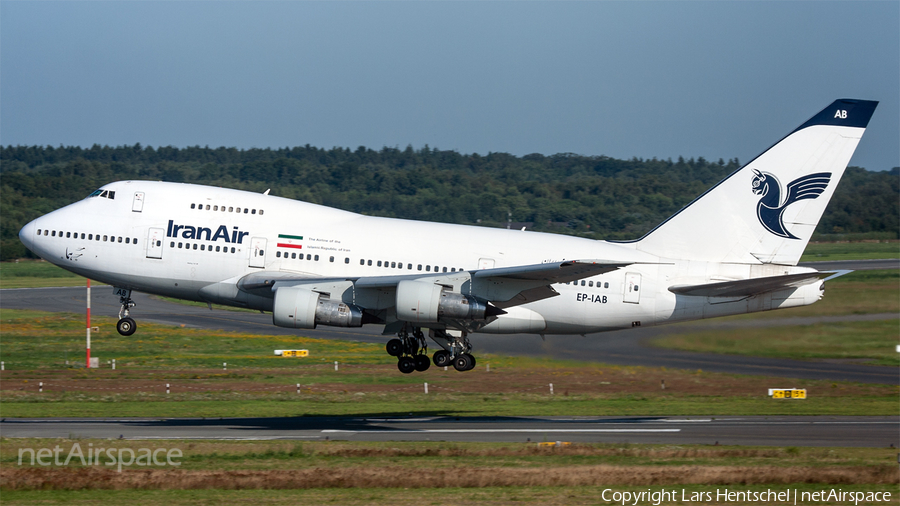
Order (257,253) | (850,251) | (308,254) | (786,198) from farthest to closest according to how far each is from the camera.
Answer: (850,251)
(786,198)
(308,254)
(257,253)

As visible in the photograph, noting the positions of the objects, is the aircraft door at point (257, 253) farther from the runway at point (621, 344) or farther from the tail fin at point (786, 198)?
the tail fin at point (786, 198)

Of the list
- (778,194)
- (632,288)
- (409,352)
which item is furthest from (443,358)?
(778,194)

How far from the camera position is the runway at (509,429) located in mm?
37875

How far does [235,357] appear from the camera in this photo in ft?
218

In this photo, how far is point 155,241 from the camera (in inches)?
1463

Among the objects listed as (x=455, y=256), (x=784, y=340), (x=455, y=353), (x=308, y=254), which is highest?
(x=308, y=254)

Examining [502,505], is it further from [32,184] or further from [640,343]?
[32,184]

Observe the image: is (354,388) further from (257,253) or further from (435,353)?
(257,253)

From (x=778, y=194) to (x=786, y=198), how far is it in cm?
36

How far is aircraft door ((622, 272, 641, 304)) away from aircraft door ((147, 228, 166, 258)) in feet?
61.3

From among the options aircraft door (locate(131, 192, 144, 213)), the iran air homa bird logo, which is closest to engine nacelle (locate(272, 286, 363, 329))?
aircraft door (locate(131, 192, 144, 213))

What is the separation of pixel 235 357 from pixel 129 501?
131 feet

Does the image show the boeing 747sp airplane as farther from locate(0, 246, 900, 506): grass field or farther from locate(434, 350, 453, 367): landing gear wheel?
locate(0, 246, 900, 506): grass field

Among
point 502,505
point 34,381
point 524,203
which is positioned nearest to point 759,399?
point 502,505
